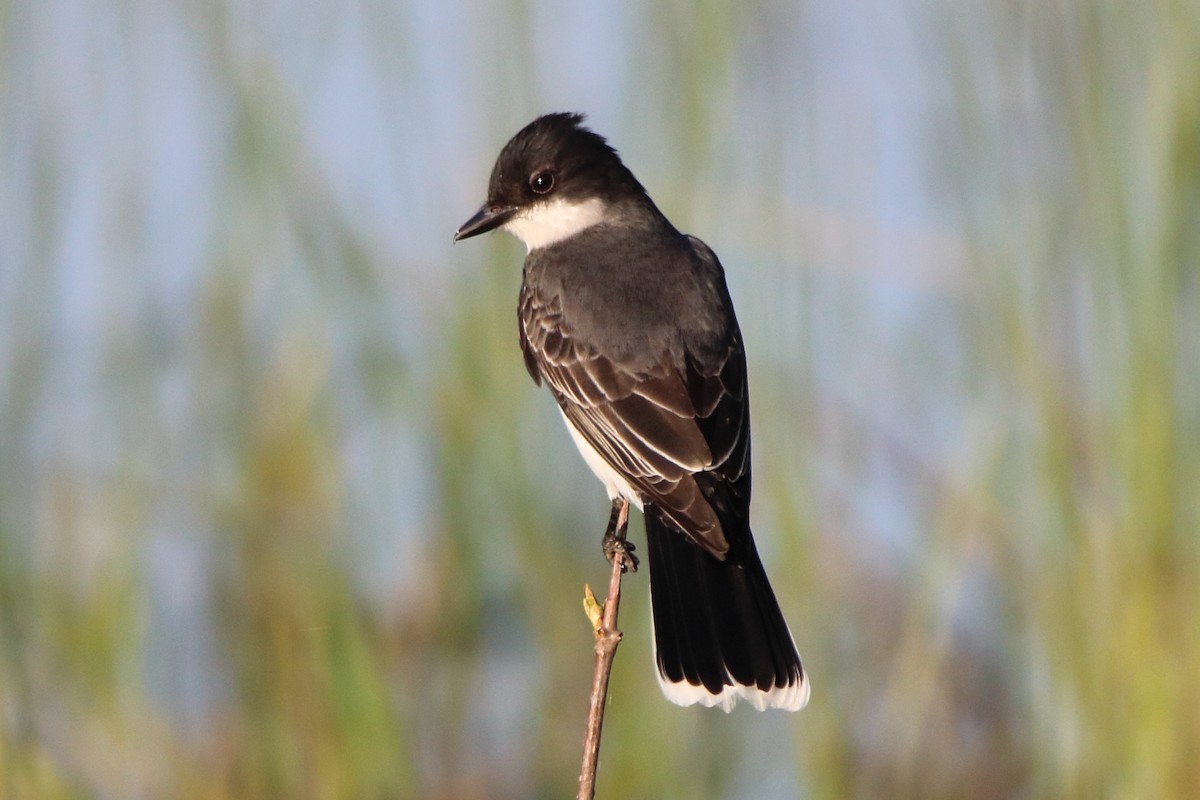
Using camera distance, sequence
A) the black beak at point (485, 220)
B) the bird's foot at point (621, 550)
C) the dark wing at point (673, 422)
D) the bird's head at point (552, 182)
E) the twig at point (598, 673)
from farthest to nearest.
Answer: the bird's head at point (552, 182), the black beak at point (485, 220), the bird's foot at point (621, 550), the dark wing at point (673, 422), the twig at point (598, 673)

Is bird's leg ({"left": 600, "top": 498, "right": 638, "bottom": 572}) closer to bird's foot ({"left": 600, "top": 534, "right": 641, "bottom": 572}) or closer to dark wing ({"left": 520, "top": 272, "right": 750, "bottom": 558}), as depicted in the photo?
bird's foot ({"left": 600, "top": 534, "right": 641, "bottom": 572})

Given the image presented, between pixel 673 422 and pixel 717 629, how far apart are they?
0.60 m

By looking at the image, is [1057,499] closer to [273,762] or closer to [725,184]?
[725,184]

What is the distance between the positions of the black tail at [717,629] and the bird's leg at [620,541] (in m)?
0.15

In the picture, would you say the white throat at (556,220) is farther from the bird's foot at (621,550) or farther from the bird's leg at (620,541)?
the bird's foot at (621,550)

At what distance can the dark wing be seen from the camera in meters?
4.52

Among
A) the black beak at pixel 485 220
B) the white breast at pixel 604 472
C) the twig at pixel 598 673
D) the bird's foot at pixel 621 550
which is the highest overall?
the black beak at pixel 485 220

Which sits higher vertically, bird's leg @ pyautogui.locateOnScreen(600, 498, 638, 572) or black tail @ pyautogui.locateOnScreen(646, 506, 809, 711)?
bird's leg @ pyautogui.locateOnScreen(600, 498, 638, 572)

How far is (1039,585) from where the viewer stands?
16.4 feet

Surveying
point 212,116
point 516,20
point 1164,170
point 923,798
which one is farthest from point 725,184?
point 923,798

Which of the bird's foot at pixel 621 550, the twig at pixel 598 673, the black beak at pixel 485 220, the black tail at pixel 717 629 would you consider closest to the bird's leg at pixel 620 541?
the bird's foot at pixel 621 550

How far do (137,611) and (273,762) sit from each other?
675 millimetres

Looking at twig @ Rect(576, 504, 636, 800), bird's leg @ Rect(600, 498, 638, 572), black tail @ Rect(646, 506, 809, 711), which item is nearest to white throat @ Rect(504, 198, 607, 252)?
bird's leg @ Rect(600, 498, 638, 572)

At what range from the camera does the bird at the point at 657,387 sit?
179 inches
